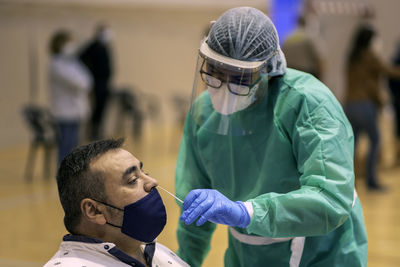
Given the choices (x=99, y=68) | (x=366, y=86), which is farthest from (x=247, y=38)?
(x=99, y=68)

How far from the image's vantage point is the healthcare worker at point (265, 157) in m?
1.40

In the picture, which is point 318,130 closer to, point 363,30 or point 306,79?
point 306,79

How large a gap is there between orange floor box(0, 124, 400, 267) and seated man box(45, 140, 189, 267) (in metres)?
1.55

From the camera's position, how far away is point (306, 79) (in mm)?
1596

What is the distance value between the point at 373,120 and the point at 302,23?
106 centimetres

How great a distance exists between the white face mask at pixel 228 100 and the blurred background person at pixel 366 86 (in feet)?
11.9

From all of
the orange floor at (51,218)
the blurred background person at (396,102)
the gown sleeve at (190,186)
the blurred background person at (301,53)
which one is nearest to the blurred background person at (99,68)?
the orange floor at (51,218)

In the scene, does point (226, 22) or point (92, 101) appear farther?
point (92, 101)

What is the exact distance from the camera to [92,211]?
1.58 meters

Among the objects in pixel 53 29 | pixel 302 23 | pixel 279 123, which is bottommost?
pixel 53 29

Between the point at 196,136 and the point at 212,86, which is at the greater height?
the point at 212,86

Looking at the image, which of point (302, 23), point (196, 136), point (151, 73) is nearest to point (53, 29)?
point (151, 73)

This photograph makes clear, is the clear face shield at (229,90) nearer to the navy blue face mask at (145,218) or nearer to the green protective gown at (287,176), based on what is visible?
the green protective gown at (287,176)

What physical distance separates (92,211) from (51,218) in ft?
10.6
